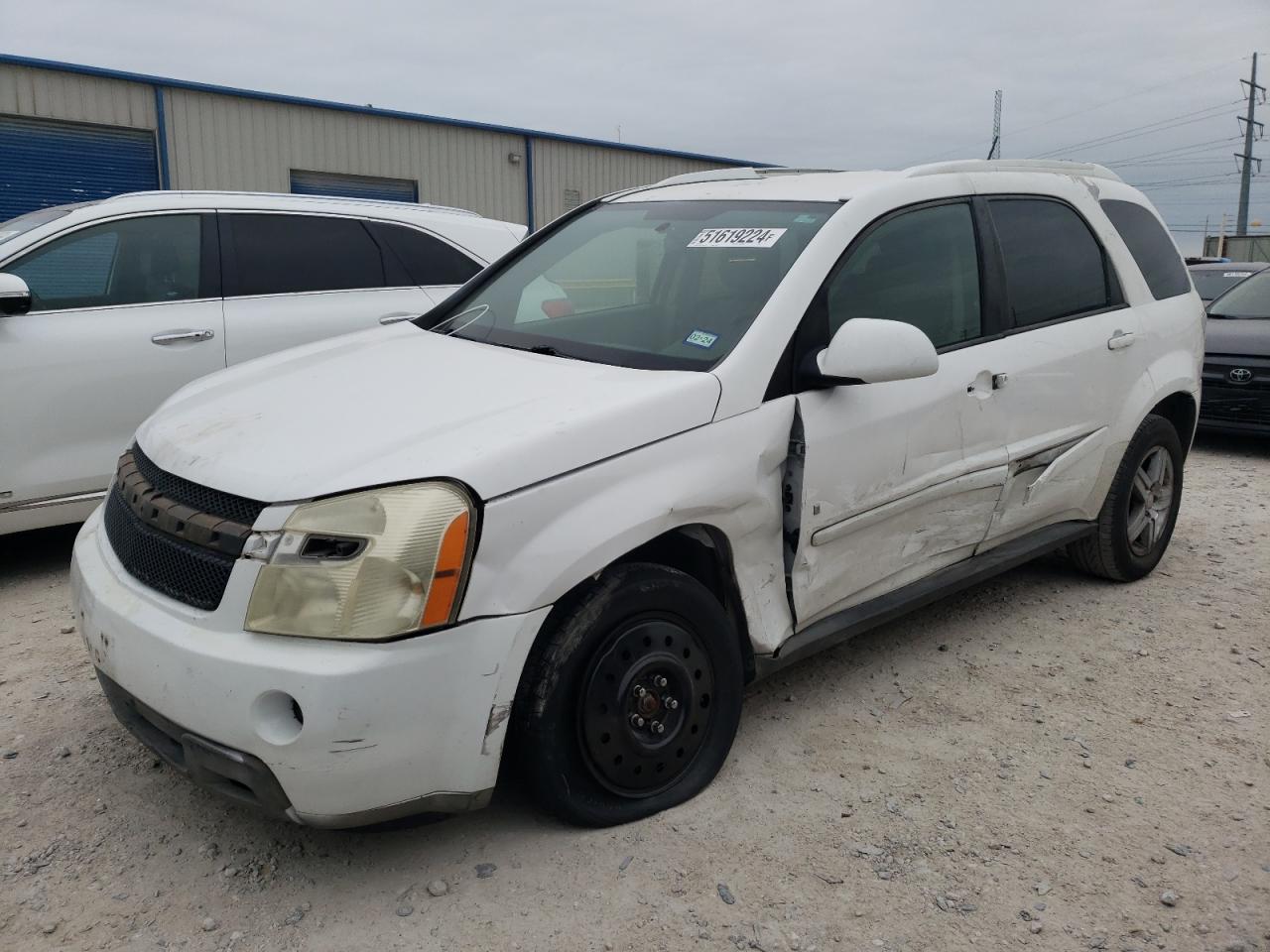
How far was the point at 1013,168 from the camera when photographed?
13.1ft

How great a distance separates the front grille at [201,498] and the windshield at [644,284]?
1.09m

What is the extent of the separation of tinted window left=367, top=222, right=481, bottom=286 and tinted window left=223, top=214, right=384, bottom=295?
7 cm

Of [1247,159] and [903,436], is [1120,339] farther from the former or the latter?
[1247,159]

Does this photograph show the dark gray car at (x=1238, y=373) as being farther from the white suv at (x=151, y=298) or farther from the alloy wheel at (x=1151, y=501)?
the white suv at (x=151, y=298)

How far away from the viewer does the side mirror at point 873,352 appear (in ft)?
9.39

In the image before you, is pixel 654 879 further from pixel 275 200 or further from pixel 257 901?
pixel 275 200

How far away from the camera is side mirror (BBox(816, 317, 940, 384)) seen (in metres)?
2.86

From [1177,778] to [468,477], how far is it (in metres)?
2.33

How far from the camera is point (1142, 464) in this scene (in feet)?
14.8

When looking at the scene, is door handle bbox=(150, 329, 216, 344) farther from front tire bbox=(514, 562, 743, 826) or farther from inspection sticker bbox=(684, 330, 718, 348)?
front tire bbox=(514, 562, 743, 826)

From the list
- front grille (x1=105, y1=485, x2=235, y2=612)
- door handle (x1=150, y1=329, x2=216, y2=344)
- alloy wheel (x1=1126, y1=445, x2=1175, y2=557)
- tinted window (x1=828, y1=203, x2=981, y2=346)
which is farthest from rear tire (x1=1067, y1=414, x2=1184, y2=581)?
door handle (x1=150, y1=329, x2=216, y2=344)

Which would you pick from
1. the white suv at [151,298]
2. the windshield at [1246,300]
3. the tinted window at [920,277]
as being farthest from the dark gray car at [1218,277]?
the white suv at [151,298]

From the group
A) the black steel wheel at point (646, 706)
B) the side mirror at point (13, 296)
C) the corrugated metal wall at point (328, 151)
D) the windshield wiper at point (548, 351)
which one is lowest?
the black steel wheel at point (646, 706)

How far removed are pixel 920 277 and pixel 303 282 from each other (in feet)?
10.8
